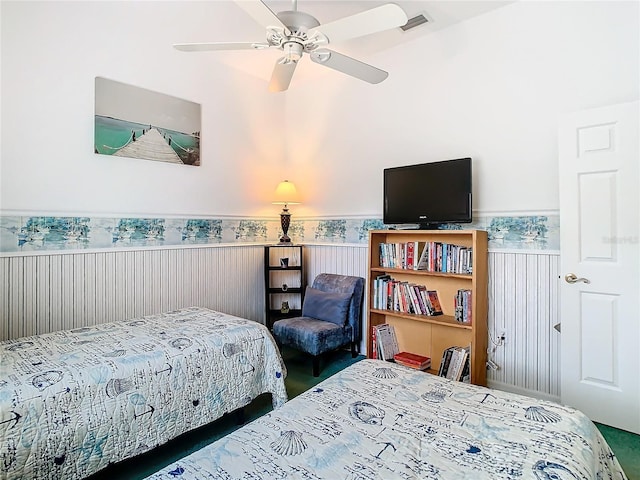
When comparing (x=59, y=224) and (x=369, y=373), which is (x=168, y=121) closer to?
(x=59, y=224)

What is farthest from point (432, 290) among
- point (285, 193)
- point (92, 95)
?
point (92, 95)

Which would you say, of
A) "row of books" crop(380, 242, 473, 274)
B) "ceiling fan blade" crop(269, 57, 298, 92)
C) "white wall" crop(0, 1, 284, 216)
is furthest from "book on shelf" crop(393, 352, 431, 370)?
"ceiling fan blade" crop(269, 57, 298, 92)

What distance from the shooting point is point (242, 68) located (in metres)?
3.52

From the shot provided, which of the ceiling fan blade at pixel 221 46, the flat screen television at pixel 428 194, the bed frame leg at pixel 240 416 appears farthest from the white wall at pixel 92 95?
the bed frame leg at pixel 240 416

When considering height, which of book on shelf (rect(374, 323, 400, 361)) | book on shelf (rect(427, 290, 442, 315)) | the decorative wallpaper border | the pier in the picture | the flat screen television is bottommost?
book on shelf (rect(374, 323, 400, 361))

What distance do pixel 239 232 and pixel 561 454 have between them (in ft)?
10.0

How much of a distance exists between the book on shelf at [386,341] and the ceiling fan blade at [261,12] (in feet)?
7.66

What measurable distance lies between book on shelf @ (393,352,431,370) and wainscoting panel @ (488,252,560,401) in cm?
47

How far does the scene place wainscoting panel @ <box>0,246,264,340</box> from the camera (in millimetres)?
2281

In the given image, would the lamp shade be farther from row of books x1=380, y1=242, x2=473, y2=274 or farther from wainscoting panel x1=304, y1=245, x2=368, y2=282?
row of books x1=380, y1=242, x2=473, y2=274

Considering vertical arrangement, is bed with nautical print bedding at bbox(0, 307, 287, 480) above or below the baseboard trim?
above

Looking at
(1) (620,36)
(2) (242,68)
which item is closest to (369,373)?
(1) (620,36)

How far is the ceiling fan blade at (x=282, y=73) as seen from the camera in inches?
84.0

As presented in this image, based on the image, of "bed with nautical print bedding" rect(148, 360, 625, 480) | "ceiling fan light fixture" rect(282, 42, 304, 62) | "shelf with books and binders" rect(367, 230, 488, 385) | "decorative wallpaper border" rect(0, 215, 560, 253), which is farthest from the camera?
"shelf with books and binders" rect(367, 230, 488, 385)
